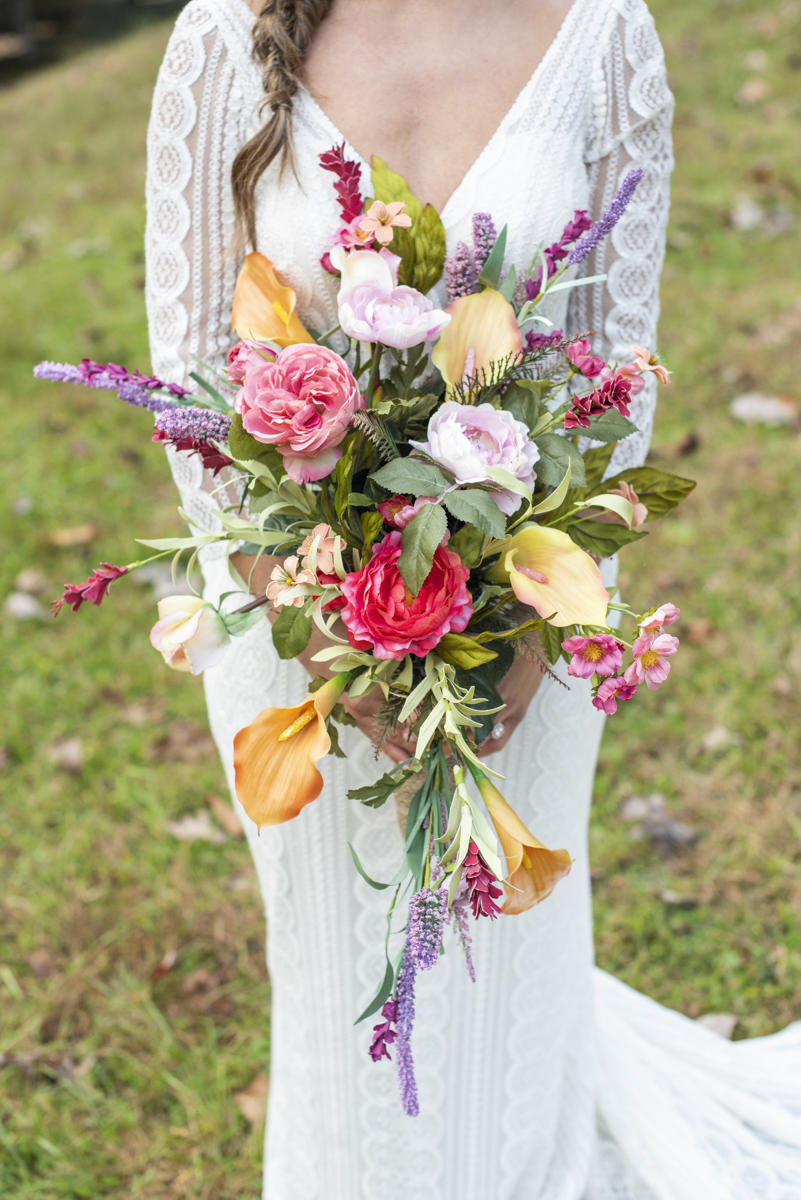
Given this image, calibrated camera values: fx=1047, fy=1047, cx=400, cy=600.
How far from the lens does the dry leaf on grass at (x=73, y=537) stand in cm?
396

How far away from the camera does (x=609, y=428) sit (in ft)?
4.17

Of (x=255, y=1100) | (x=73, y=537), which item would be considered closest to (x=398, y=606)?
(x=255, y=1100)

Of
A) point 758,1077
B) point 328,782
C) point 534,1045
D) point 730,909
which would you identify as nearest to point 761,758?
point 730,909

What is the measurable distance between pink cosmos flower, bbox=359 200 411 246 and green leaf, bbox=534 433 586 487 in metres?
0.30

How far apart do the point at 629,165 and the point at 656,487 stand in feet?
1.79

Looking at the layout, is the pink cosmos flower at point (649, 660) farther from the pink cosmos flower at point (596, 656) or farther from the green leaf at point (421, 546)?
the green leaf at point (421, 546)

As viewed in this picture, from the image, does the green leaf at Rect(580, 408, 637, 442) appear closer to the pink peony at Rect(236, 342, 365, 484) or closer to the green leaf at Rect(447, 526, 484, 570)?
the green leaf at Rect(447, 526, 484, 570)

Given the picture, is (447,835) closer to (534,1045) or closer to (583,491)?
(583,491)

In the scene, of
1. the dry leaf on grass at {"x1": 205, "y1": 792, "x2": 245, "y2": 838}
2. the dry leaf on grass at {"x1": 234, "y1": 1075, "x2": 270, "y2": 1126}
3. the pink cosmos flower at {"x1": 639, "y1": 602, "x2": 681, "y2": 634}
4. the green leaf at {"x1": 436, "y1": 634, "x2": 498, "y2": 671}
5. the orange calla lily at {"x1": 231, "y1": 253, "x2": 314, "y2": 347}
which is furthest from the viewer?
the dry leaf on grass at {"x1": 205, "y1": 792, "x2": 245, "y2": 838}

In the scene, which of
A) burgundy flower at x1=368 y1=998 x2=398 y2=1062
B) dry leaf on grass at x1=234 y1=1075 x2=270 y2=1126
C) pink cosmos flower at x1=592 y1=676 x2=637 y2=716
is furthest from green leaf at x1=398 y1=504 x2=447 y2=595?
dry leaf on grass at x1=234 y1=1075 x2=270 y2=1126

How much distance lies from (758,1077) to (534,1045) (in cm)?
63

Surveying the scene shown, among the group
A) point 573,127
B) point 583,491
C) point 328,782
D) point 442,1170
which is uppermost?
point 573,127

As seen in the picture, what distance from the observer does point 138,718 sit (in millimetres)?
3350

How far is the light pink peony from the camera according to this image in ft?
3.77
